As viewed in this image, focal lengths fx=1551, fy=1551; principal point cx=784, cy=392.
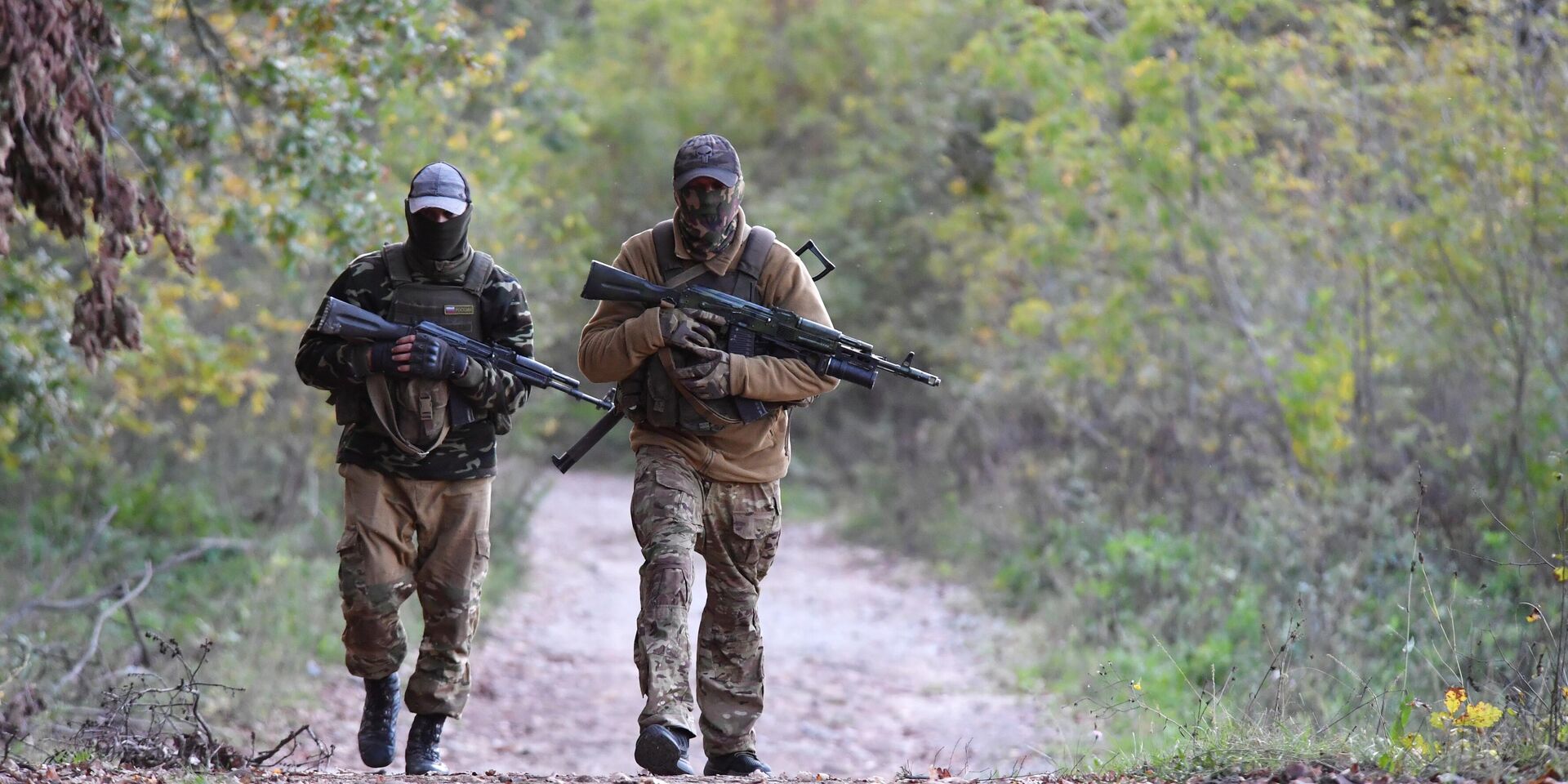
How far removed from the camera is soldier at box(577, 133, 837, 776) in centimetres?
529

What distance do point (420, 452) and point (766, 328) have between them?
1.28m

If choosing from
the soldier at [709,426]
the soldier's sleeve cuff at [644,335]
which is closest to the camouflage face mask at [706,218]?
the soldier at [709,426]

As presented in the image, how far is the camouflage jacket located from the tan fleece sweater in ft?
0.93

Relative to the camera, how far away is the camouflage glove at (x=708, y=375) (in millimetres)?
5285

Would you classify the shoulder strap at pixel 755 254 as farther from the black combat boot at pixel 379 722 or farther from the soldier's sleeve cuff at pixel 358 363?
the black combat boot at pixel 379 722

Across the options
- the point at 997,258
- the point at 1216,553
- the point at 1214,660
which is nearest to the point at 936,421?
the point at 997,258

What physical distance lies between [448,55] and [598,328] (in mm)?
3763

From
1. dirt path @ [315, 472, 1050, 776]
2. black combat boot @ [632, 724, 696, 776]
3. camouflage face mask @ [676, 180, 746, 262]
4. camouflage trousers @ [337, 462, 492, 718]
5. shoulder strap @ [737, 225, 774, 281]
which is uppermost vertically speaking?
camouflage face mask @ [676, 180, 746, 262]

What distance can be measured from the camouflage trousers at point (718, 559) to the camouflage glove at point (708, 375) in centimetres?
31

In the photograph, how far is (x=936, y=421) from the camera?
17.4 meters

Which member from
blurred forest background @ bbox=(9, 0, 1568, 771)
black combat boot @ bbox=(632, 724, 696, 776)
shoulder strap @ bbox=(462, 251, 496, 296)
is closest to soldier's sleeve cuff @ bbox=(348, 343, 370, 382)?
shoulder strap @ bbox=(462, 251, 496, 296)

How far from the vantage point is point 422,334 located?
17.6 ft

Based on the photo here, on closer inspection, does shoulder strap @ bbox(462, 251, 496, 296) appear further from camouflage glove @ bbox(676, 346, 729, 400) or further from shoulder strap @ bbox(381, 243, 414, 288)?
camouflage glove @ bbox(676, 346, 729, 400)

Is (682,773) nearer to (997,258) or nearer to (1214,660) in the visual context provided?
(1214,660)
